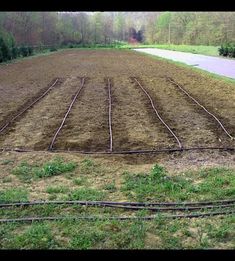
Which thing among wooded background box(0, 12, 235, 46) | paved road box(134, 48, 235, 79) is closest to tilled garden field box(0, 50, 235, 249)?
paved road box(134, 48, 235, 79)

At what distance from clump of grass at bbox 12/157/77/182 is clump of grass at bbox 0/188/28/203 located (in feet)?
1.95

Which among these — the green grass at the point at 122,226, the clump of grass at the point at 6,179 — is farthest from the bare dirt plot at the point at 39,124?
the green grass at the point at 122,226

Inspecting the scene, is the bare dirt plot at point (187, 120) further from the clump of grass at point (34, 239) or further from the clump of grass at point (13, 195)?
the clump of grass at point (34, 239)

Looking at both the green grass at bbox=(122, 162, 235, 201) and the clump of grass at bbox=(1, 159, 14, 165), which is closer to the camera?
the green grass at bbox=(122, 162, 235, 201)

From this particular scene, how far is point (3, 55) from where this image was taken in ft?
116

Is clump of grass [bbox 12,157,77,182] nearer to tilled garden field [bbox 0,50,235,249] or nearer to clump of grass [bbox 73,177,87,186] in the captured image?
tilled garden field [bbox 0,50,235,249]

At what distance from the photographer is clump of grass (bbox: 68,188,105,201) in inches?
222

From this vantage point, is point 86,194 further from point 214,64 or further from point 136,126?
point 214,64

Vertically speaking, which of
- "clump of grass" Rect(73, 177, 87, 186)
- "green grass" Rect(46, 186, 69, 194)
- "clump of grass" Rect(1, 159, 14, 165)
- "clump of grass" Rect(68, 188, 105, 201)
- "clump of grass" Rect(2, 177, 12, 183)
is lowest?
"clump of grass" Rect(1, 159, 14, 165)

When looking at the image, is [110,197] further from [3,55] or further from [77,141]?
[3,55]

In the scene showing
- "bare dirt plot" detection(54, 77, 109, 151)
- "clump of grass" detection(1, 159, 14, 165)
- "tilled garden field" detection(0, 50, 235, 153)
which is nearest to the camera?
"clump of grass" detection(1, 159, 14, 165)

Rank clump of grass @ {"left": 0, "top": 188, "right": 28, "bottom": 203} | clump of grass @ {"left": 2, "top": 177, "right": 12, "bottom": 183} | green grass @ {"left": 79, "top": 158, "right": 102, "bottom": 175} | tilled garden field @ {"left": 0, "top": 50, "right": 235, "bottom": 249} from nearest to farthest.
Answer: tilled garden field @ {"left": 0, "top": 50, "right": 235, "bottom": 249} → clump of grass @ {"left": 0, "top": 188, "right": 28, "bottom": 203} → clump of grass @ {"left": 2, "top": 177, "right": 12, "bottom": 183} → green grass @ {"left": 79, "top": 158, "right": 102, "bottom": 175}

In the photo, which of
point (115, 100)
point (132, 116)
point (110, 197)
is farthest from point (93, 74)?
point (110, 197)
